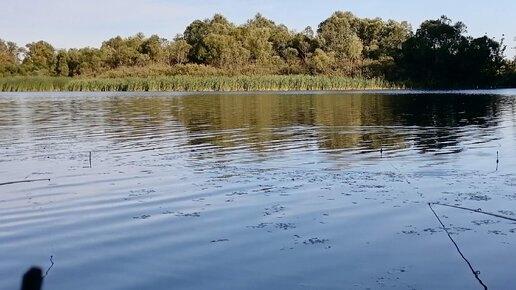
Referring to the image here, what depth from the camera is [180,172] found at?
10.8 meters

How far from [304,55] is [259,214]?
83.7 meters

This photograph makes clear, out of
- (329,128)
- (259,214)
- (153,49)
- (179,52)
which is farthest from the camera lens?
(179,52)

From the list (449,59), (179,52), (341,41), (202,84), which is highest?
(341,41)

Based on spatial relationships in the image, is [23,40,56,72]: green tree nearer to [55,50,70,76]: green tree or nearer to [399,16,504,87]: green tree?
[55,50,70,76]: green tree

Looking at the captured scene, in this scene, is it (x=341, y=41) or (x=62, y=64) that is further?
(x=62, y=64)

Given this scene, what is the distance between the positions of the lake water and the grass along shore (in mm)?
45408

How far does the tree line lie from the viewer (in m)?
72.8

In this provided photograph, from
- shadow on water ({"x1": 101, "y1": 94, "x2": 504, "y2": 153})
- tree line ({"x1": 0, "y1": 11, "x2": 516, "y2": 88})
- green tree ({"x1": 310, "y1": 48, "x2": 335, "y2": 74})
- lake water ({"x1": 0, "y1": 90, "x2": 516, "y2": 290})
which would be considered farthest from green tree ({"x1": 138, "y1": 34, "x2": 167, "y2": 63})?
lake water ({"x1": 0, "y1": 90, "x2": 516, "y2": 290})

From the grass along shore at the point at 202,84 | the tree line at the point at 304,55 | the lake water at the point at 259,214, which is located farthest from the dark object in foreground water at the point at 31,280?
the tree line at the point at 304,55

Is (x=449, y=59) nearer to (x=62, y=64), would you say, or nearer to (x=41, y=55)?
(x=62, y=64)

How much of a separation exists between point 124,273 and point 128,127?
1573 cm

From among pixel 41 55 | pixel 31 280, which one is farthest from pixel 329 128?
pixel 41 55

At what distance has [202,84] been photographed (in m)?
62.2

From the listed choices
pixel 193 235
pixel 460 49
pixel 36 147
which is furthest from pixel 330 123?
pixel 460 49
